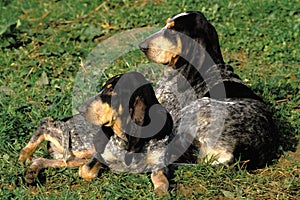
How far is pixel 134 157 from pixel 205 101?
1.09 metres

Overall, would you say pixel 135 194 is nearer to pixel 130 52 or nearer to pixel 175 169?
pixel 175 169

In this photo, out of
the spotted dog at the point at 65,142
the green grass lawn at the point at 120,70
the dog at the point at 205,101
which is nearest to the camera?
the green grass lawn at the point at 120,70

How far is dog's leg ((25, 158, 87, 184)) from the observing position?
6777 mm

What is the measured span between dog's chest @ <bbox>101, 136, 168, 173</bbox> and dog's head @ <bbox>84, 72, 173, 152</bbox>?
27 cm

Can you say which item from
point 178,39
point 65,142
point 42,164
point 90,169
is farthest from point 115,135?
point 178,39

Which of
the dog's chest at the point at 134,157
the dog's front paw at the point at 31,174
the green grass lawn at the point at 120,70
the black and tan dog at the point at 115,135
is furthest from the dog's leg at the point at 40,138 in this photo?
the dog's chest at the point at 134,157

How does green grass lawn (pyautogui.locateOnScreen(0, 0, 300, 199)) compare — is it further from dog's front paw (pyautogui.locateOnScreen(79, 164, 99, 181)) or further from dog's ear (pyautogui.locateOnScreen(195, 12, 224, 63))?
dog's ear (pyautogui.locateOnScreen(195, 12, 224, 63))

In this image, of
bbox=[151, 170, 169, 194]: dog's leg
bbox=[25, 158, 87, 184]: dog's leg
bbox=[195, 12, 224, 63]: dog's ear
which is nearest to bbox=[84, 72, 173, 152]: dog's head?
bbox=[151, 170, 169, 194]: dog's leg

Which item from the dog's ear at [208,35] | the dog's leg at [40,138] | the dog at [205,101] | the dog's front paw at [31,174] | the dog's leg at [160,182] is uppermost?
the dog's ear at [208,35]

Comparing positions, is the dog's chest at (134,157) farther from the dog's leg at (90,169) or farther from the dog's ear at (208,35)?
the dog's ear at (208,35)

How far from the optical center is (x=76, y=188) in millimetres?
6801

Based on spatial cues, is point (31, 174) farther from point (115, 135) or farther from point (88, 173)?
point (115, 135)

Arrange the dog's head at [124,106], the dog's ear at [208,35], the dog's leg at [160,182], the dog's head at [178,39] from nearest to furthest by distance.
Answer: the dog's head at [124,106] < the dog's leg at [160,182] < the dog's head at [178,39] < the dog's ear at [208,35]

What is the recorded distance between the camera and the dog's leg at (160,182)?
6.46 metres
